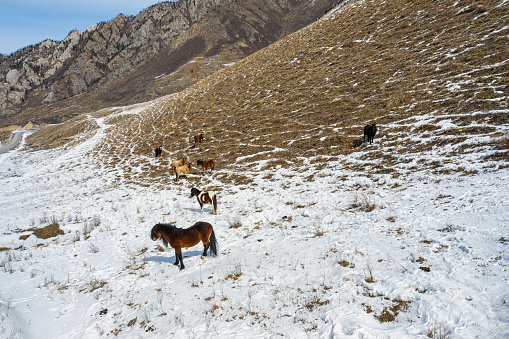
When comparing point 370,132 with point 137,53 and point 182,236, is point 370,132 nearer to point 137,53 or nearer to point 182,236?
point 182,236

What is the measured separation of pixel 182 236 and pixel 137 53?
195 metres

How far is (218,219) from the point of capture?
1078 cm

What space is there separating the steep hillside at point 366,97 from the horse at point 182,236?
927 centimetres

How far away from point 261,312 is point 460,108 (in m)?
16.4

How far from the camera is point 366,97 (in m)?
19.9

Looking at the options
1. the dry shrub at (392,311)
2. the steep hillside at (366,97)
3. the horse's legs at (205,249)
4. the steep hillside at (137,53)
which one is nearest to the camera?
the dry shrub at (392,311)

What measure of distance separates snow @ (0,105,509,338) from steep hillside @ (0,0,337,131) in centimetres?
10636

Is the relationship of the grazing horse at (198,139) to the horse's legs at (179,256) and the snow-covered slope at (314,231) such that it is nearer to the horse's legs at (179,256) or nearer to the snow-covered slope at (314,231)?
the snow-covered slope at (314,231)

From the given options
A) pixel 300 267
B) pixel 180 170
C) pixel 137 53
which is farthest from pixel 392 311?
pixel 137 53

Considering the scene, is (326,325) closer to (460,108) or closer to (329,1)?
(460,108)

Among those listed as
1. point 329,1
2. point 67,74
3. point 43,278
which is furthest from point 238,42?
point 43,278

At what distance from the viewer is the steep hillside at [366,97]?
12977mm

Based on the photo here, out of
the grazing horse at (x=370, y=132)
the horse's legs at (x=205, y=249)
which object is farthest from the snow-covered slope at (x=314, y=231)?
the grazing horse at (x=370, y=132)

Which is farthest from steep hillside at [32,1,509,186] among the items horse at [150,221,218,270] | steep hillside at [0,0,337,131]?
steep hillside at [0,0,337,131]
